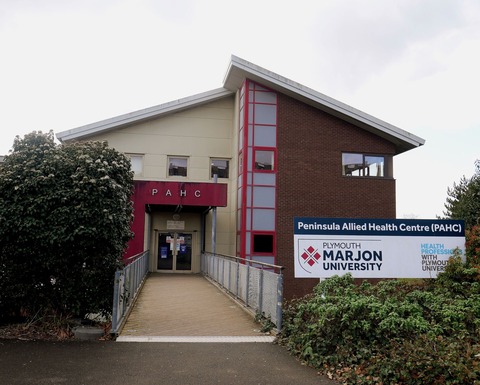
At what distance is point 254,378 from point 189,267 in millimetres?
19379

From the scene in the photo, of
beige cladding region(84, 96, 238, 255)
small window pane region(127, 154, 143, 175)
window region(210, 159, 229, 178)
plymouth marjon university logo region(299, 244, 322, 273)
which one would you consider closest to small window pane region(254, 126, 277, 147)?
beige cladding region(84, 96, 238, 255)

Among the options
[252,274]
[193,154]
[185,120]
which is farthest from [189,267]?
[252,274]

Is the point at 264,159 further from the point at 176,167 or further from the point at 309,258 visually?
the point at 309,258

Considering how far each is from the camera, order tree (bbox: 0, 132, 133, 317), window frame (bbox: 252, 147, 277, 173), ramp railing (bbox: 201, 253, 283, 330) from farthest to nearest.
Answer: window frame (bbox: 252, 147, 277, 173), ramp railing (bbox: 201, 253, 283, 330), tree (bbox: 0, 132, 133, 317)

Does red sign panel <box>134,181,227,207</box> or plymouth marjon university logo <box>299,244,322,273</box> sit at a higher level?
red sign panel <box>134,181,227,207</box>

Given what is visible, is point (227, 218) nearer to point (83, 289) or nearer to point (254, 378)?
point (83, 289)

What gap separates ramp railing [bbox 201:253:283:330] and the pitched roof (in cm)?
853

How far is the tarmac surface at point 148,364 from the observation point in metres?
5.90

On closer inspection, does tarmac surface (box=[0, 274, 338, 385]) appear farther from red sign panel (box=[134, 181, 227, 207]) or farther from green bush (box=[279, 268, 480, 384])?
red sign panel (box=[134, 181, 227, 207])

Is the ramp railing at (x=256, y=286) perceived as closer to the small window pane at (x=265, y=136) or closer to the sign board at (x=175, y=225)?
the small window pane at (x=265, y=136)

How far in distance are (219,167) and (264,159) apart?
12.2 feet

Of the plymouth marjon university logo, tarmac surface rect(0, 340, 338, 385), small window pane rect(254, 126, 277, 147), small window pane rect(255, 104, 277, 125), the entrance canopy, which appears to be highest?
small window pane rect(255, 104, 277, 125)

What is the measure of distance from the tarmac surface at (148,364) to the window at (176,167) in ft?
55.5

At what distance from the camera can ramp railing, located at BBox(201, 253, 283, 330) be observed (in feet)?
28.7
